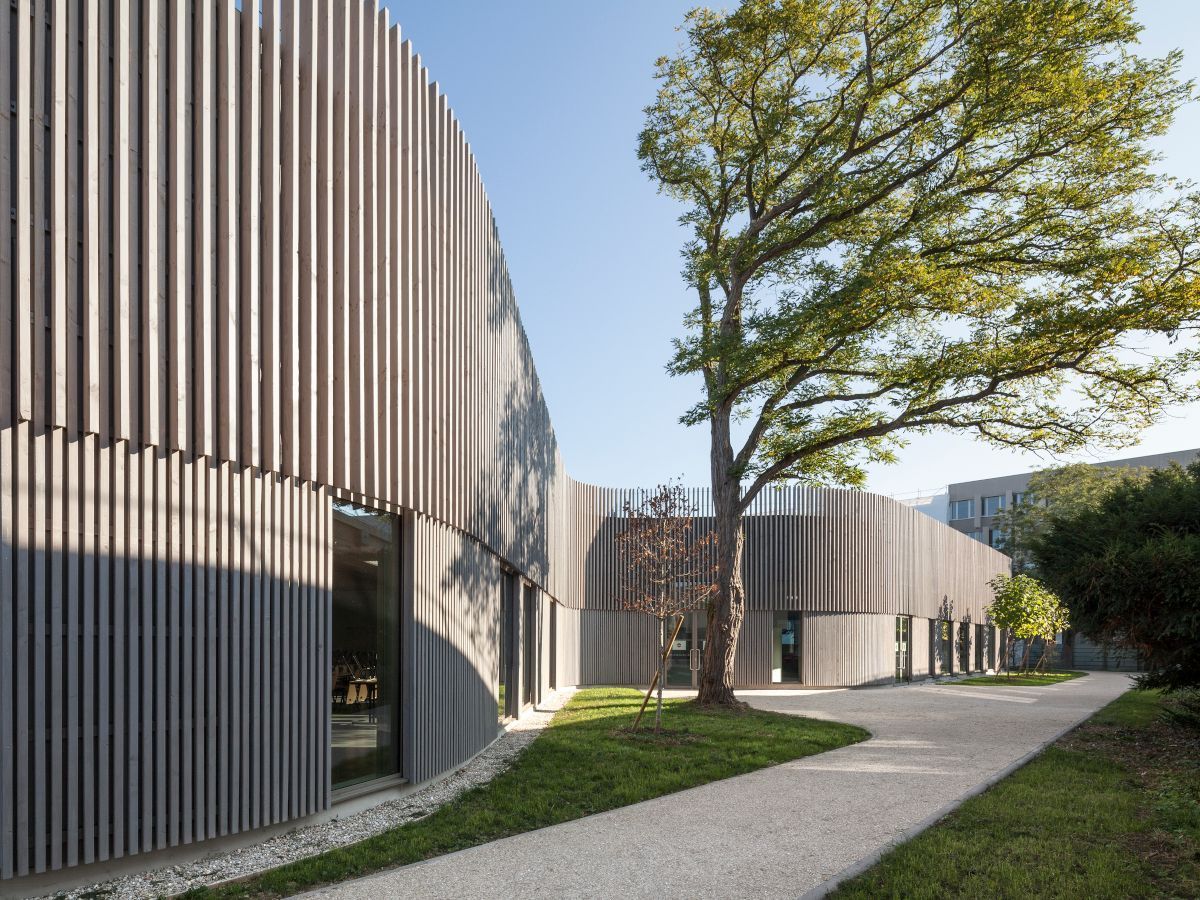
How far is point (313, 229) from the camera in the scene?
23.3 feet

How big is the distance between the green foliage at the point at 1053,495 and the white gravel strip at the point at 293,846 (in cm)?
3916

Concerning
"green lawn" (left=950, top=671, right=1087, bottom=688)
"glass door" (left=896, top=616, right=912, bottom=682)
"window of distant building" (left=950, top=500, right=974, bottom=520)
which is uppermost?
"window of distant building" (left=950, top=500, right=974, bottom=520)

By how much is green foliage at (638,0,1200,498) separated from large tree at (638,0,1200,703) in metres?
0.04

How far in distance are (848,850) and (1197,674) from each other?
9118mm

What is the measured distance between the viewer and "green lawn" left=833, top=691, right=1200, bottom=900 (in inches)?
211

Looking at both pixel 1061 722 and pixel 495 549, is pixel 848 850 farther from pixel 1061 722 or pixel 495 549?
pixel 1061 722

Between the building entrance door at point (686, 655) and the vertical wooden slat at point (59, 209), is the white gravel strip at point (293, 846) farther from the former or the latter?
the building entrance door at point (686, 655)

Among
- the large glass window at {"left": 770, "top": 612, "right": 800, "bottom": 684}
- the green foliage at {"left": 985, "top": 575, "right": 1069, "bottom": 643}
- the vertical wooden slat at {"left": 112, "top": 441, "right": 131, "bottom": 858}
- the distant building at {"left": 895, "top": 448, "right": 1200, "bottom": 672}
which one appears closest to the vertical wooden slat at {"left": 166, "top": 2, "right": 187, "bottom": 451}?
the vertical wooden slat at {"left": 112, "top": 441, "right": 131, "bottom": 858}

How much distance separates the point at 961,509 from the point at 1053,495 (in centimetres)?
1261

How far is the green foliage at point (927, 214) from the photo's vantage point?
571 inches

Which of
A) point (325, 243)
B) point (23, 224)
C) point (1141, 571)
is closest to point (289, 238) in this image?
point (325, 243)

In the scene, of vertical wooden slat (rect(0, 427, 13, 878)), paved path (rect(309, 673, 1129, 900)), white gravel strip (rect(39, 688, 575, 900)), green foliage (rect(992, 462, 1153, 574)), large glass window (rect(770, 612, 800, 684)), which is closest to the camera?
vertical wooden slat (rect(0, 427, 13, 878))

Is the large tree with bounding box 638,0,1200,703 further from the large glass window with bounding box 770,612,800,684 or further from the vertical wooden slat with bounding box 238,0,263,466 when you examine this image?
the vertical wooden slat with bounding box 238,0,263,466

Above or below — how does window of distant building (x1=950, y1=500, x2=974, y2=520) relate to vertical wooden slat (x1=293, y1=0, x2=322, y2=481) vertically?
below
